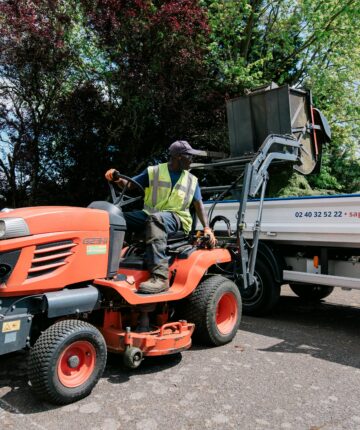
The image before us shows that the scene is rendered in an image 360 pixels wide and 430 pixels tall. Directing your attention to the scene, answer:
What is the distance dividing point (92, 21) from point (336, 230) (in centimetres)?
637

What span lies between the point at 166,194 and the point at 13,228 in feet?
5.28

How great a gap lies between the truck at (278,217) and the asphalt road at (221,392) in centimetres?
89

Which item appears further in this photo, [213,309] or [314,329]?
[314,329]

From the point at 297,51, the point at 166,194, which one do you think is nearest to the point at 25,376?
the point at 166,194

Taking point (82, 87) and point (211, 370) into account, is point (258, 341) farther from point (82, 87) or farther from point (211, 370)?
point (82, 87)

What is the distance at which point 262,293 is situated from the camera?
575 centimetres

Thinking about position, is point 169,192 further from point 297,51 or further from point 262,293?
point 297,51

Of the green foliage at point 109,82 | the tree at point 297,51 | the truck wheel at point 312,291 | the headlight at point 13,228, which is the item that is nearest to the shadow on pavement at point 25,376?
the headlight at point 13,228

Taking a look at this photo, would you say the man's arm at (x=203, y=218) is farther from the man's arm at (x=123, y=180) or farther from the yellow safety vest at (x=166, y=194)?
the man's arm at (x=123, y=180)

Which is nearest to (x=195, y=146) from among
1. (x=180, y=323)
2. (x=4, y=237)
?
(x=180, y=323)

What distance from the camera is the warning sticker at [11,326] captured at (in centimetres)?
288

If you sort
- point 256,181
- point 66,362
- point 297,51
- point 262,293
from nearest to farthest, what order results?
point 66,362, point 256,181, point 262,293, point 297,51

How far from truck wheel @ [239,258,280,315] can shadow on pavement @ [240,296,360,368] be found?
134mm

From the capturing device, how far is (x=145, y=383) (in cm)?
345
